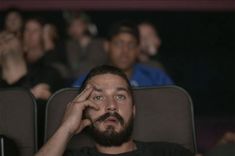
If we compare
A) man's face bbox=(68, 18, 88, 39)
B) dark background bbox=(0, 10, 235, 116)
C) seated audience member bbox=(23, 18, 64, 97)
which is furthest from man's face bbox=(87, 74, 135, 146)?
dark background bbox=(0, 10, 235, 116)

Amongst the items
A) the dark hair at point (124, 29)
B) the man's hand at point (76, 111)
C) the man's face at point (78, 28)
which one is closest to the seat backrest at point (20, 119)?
the man's hand at point (76, 111)

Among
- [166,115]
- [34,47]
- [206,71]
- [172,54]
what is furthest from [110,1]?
[166,115]

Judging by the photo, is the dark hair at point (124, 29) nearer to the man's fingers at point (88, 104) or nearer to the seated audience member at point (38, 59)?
the seated audience member at point (38, 59)

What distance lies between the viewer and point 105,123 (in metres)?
2.45

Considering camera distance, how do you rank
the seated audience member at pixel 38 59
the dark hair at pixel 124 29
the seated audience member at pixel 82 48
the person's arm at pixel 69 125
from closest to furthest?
the person's arm at pixel 69 125, the seated audience member at pixel 38 59, the dark hair at pixel 124 29, the seated audience member at pixel 82 48

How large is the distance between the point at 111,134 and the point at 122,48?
1219 mm

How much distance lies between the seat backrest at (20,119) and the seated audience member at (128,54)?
3.19ft

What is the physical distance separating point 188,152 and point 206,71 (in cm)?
456

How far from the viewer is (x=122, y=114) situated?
2488 mm

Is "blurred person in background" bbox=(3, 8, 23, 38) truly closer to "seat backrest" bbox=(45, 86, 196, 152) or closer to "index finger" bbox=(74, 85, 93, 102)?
"seat backrest" bbox=(45, 86, 196, 152)

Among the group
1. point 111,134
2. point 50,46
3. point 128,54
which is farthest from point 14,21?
point 111,134

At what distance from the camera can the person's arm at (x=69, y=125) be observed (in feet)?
7.84

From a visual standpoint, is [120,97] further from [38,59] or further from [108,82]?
[38,59]

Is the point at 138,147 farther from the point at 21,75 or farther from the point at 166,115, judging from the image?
the point at 21,75
